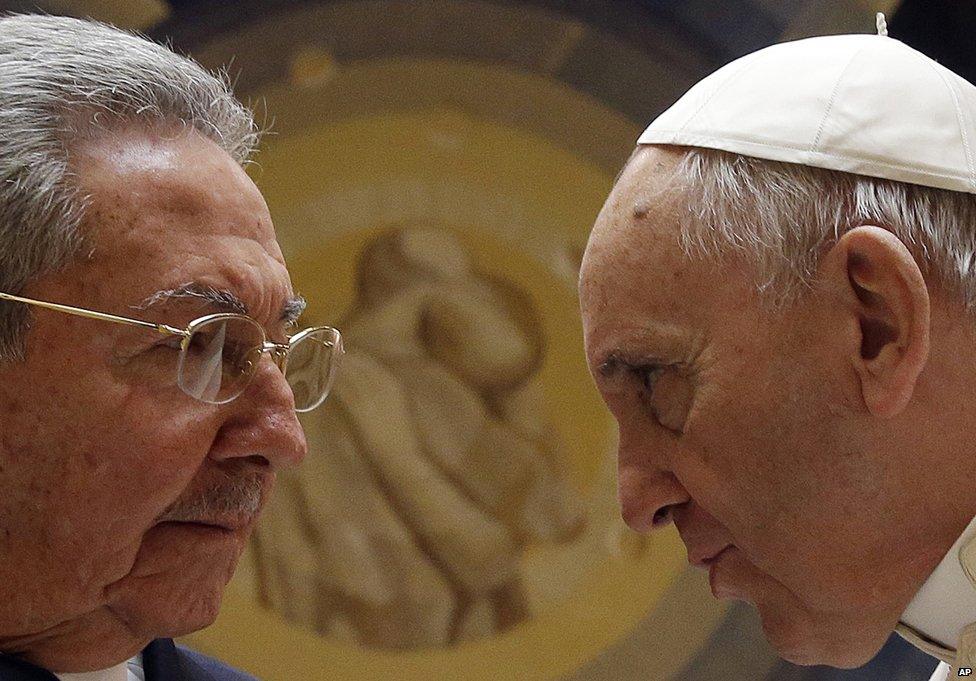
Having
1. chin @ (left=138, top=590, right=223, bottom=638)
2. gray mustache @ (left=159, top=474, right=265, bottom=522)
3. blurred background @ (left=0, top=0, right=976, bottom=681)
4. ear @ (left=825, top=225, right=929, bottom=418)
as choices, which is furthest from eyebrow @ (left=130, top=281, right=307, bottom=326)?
blurred background @ (left=0, top=0, right=976, bottom=681)

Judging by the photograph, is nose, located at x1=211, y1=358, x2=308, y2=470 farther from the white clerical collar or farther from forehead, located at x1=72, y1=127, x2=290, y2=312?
the white clerical collar

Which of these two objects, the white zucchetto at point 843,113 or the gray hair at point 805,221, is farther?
the white zucchetto at point 843,113

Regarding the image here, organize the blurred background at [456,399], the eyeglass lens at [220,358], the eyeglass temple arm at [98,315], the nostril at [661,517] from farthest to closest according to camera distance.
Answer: the blurred background at [456,399] → the nostril at [661,517] → the eyeglass lens at [220,358] → the eyeglass temple arm at [98,315]

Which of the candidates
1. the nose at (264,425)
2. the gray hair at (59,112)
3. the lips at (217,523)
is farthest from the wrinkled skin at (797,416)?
the gray hair at (59,112)

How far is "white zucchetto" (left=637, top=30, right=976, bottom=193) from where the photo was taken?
2.42m

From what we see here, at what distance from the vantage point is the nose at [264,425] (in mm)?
2387

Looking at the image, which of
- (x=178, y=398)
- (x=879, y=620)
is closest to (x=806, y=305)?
(x=879, y=620)

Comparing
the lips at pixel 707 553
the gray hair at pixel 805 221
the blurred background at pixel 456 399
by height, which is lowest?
the blurred background at pixel 456 399

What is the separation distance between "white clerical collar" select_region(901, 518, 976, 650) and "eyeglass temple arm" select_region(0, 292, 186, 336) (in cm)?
135

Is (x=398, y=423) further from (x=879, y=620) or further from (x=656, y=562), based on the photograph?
(x=879, y=620)

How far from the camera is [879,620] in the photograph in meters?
2.41

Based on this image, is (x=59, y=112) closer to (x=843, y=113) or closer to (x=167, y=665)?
(x=167, y=665)

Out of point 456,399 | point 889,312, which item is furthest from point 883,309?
point 456,399

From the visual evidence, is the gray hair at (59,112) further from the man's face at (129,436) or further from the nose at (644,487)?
the nose at (644,487)
